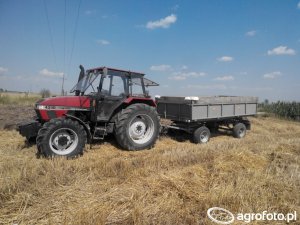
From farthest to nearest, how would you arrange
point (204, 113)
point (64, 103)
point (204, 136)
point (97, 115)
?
point (204, 113), point (204, 136), point (97, 115), point (64, 103)

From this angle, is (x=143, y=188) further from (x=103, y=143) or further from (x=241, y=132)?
(x=241, y=132)

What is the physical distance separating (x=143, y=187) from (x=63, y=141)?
2.68 metres

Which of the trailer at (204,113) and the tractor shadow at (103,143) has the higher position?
the trailer at (204,113)

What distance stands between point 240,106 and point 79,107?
21.7ft

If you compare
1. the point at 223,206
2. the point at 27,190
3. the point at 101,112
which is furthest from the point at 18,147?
the point at 223,206

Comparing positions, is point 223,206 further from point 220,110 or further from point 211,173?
point 220,110

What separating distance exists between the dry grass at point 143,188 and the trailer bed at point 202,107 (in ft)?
9.85

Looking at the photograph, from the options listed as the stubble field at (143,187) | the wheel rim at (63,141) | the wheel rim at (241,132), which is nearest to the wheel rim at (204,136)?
the wheel rim at (241,132)

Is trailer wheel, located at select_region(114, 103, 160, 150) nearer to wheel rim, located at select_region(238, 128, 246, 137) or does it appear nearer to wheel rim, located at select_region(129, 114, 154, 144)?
wheel rim, located at select_region(129, 114, 154, 144)

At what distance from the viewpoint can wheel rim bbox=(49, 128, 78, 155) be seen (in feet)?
19.5

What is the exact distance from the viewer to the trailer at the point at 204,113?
8953 millimetres

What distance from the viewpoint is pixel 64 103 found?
22.0ft

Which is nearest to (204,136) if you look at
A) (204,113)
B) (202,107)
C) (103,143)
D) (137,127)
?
(204,113)

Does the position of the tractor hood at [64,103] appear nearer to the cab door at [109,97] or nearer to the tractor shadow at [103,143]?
the cab door at [109,97]
